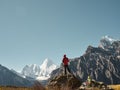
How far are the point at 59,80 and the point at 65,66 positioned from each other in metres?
3.58

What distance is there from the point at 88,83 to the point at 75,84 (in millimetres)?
9166

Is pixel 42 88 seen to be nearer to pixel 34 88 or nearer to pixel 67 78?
pixel 34 88

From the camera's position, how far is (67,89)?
10.7 m

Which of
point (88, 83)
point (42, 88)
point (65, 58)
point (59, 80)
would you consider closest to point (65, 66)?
point (65, 58)

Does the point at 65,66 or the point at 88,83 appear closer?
the point at 65,66

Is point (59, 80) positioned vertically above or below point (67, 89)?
above

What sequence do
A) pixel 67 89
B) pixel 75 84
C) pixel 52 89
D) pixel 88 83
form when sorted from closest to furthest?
1. pixel 67 89
2. pixel 52 89
3. pixel 75 84
4. pixel 88 83

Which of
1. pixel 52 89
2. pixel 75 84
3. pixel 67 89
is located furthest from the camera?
pixel 75 84

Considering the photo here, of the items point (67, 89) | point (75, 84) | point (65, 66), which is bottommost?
point (67, 89)

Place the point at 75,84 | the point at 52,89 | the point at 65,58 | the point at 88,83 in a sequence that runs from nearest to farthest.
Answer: the point at 52,89, the point at 75,84, the point at 65,58, the point at 88,83

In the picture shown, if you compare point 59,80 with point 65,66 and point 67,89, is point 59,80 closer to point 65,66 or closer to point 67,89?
point 65,66

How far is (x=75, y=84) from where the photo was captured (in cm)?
2627

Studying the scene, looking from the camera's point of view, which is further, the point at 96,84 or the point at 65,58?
the point at 96,84

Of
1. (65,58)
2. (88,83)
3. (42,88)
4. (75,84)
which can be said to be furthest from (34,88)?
(88,83)
